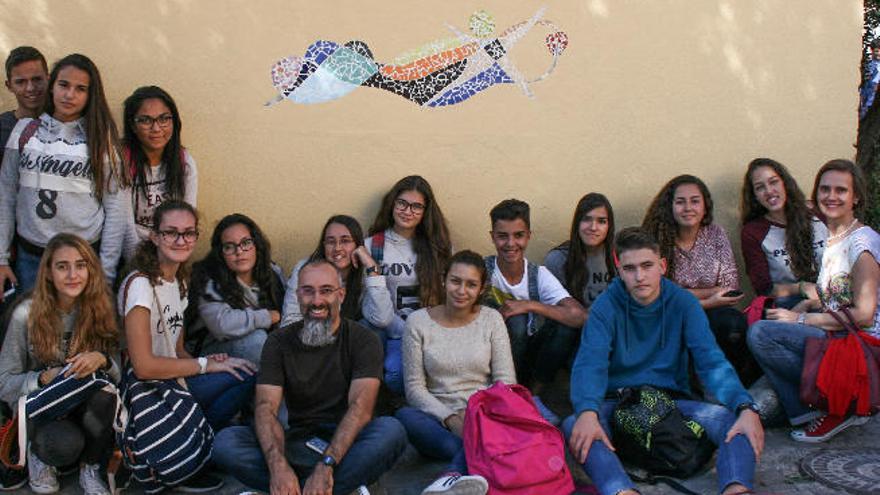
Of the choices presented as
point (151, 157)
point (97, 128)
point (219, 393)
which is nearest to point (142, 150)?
point (151, 157)

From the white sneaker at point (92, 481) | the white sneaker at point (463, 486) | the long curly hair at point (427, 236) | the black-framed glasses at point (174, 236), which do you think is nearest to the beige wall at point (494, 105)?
the long curly hair at point (427, 236)

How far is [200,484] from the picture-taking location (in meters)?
4.12

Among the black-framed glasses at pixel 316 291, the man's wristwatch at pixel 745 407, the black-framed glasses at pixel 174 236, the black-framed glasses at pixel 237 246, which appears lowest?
the man's wristwatch at pixel 745 407

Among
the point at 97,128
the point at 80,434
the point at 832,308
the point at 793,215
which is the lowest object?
the point at 80,434

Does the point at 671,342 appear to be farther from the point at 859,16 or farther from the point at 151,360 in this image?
the point at 859,16

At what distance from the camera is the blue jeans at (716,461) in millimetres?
3750

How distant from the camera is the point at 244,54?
17.6 feet

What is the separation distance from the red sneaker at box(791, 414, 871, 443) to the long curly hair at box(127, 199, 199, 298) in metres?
3.46

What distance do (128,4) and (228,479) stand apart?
9.69 ft

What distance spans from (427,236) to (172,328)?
5.72 feet

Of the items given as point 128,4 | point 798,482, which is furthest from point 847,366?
point 128,4

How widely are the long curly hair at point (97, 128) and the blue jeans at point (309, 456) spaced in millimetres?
1612

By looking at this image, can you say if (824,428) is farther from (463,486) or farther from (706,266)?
(463,486)

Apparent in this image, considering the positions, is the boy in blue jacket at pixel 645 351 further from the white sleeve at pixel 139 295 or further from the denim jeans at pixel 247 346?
the white sleeve at pixel 139 295
